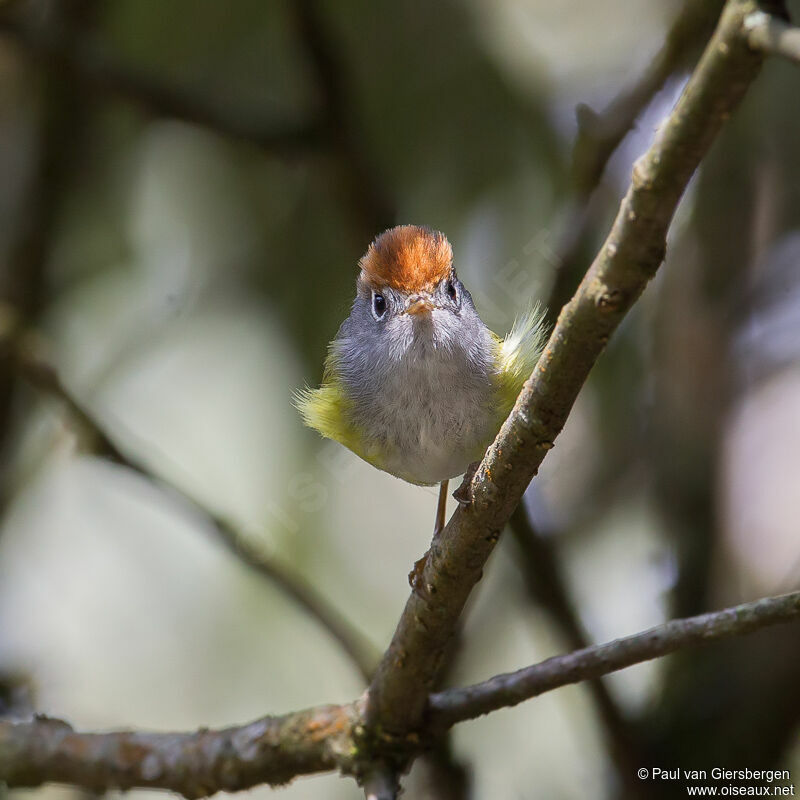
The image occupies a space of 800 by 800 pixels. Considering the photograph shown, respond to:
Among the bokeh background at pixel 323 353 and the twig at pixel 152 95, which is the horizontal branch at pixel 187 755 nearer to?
the bokeh background at pixel 323 353

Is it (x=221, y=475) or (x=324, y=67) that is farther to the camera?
(x=221, y=475)

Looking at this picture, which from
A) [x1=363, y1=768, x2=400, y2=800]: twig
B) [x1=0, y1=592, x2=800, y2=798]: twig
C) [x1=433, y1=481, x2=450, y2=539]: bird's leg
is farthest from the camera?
[x1=433, y1=481, x2=450, y2=539]: bird's leg

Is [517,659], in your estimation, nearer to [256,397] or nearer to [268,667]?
[268,667]

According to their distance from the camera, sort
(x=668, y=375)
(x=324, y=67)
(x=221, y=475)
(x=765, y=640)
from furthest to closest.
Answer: (x=221, y=475) → (x=668, y=375) → (x=324, y=67) → (x=765, y=640)

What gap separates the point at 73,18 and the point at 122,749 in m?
3.54

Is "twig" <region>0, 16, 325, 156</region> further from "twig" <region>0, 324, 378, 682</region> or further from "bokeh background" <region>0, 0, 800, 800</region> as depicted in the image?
"twig" <region>0, 324, 378, 682</region>

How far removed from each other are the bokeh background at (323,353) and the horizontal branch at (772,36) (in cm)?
241

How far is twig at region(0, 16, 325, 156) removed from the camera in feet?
13.4

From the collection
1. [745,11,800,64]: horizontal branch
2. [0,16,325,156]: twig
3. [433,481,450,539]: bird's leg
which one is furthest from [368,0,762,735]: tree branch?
[0,16,325,156]: twig

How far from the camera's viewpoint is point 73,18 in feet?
15.9

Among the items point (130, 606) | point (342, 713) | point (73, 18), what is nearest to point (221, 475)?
point (130, 606)

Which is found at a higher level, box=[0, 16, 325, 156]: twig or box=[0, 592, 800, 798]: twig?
box=[0, 16, 325, 156]: twig

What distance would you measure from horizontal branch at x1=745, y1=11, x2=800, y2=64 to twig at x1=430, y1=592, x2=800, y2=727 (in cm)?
118

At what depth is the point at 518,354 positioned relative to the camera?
10.3 feet
